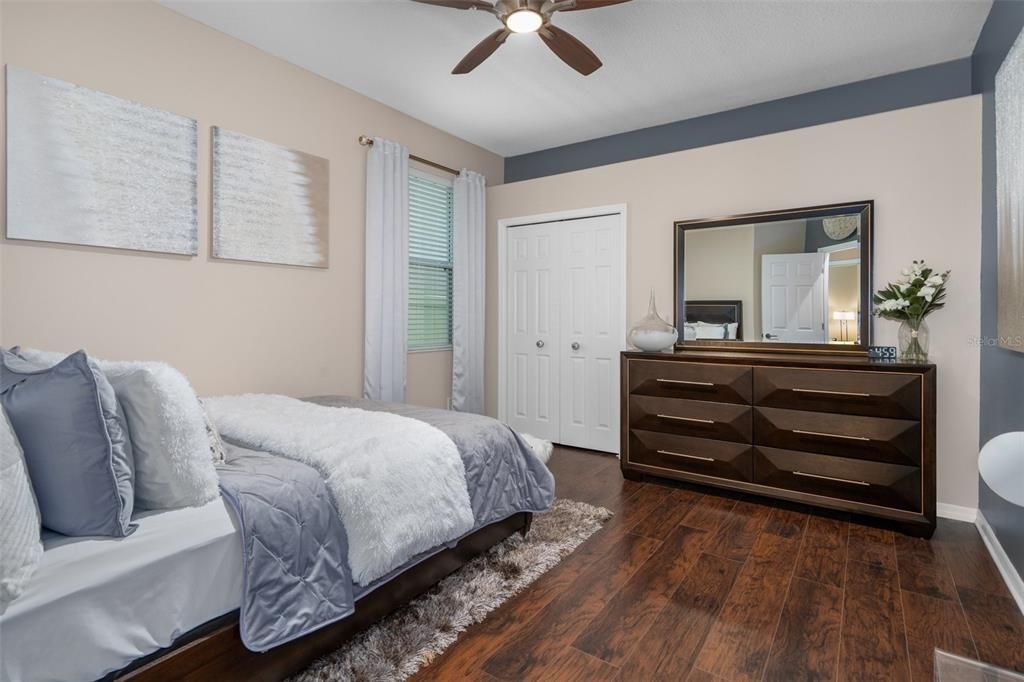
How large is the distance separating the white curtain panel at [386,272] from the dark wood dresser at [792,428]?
66.3 inches

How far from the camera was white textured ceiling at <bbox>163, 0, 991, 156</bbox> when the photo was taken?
267 centimetres

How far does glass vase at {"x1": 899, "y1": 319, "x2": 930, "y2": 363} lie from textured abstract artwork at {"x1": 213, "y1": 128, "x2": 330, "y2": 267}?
352 cm

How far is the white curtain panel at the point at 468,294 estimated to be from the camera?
4395 millimetres

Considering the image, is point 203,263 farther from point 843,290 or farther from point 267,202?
point 843,290

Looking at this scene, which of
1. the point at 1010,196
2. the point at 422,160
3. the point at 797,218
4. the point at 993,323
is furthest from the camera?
the point at 422,160

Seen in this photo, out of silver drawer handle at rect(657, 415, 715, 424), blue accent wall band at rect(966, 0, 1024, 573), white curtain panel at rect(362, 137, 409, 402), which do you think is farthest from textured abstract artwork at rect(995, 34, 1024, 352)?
white curtain panel at rect(362, 137, 409, 402)

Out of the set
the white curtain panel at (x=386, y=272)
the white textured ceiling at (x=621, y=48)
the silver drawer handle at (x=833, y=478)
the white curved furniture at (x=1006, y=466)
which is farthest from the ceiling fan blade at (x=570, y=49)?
the silver drawer handle at (x=833, y=478)

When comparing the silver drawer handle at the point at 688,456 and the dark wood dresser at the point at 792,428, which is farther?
the silver drawer handle at the point at 688,456

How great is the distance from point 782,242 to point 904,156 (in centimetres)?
77

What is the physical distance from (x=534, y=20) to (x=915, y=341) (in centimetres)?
259

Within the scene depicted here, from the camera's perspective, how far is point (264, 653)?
1.44 meters

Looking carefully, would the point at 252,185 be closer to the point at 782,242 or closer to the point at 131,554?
the point at 131,554

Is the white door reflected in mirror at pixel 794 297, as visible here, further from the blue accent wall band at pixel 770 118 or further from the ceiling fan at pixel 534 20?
the ceiling fan at pixel 534 20

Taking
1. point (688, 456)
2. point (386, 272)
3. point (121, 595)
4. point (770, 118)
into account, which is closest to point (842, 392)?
point (688, 456)
